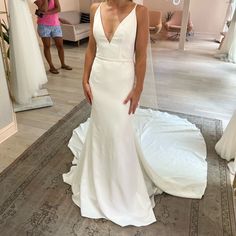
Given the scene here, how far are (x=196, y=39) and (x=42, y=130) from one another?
18.9ft

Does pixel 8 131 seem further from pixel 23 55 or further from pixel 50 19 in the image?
pixel 50 19

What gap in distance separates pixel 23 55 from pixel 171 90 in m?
2.10

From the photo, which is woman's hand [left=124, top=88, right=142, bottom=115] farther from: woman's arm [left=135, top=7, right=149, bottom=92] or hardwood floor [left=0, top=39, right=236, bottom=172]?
hardwood floor [left=0, top=39, right=236, bottom=172]

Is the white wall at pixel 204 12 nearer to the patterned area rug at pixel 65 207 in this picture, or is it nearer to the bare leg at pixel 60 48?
the bare leg at pixel 60 48

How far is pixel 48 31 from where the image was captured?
13.2ft

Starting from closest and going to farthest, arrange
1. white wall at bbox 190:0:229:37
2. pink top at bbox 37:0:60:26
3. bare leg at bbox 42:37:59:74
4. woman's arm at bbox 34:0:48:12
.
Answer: woman's arm at bbox 34:0:48:12, pink top at bbox 37:0:60:26, bare leg at bbox 42:37:59:74, white wall at bbox 190:0:229:37

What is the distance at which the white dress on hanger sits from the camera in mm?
2838

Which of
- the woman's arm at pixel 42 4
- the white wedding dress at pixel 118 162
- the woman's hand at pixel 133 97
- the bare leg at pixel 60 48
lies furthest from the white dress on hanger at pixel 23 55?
the woman's hand at pixel 133 97

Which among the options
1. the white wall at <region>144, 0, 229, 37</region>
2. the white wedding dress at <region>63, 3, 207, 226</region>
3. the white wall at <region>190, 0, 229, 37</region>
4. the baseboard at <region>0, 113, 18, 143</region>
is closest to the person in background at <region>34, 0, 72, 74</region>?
the baseboard at <region>0, 113, 18, 143</region>

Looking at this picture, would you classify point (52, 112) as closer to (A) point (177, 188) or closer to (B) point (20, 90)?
(B) point (20, 90)

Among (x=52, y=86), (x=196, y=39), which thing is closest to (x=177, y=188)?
(x=52, y=86)

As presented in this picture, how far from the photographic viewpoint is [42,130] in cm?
273

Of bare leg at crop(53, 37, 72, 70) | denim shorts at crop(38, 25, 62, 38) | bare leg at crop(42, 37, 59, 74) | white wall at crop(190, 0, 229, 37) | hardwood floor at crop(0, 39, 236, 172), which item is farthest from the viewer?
white wall at crop(190, 0, 229, 37)

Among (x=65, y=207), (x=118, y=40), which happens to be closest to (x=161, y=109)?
(x=65, y=207)
